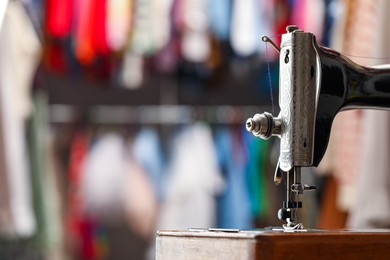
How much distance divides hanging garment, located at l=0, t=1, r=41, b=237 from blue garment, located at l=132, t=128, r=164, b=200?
24.0 inches

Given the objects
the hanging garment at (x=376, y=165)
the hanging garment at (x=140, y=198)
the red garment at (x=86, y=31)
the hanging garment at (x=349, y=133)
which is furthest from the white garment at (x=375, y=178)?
the red garment at (x=86, y=31)

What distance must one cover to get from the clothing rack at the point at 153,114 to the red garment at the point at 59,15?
1.22 ft

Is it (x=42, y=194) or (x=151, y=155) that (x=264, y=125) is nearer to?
(x=42, y=194)

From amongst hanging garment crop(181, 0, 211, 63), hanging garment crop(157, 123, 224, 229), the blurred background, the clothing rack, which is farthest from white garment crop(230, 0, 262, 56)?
hanging garment crop(157, 123, 224, 229)

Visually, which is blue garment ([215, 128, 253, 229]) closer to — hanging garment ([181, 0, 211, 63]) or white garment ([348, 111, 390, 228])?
hanging garment ([181, 0, 211, 63])

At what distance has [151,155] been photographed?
4.56m

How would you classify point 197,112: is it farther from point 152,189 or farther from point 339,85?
point 339,85

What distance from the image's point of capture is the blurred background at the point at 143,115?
4324 mm

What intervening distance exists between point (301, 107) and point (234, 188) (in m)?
2.71

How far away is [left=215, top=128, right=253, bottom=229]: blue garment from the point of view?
4.39 metres

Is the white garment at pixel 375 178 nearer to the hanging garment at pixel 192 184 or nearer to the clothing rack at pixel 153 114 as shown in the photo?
the hanging garment at pixel 192 184

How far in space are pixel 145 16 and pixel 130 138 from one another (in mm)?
564

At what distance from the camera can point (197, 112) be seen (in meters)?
4.62

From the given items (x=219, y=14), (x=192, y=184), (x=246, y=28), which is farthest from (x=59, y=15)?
(x=192, y=184)
